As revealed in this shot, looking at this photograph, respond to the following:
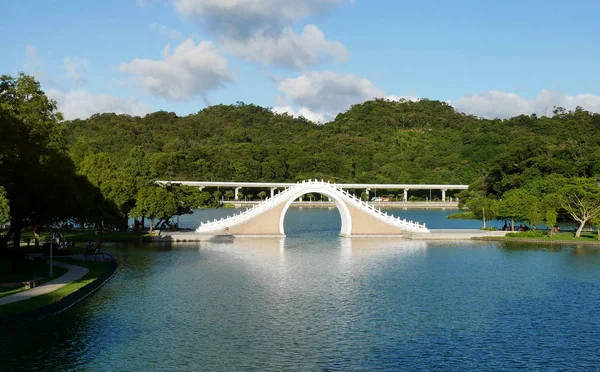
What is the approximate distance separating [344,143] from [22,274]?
403ft

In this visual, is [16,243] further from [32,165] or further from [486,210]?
[486,210]

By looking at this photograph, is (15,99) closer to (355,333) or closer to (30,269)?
(30,269)

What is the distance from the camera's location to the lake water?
22719 millimetres

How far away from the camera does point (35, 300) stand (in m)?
27.9

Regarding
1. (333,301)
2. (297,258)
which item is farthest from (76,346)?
(297,258)

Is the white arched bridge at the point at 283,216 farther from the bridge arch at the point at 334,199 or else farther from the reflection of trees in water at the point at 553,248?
the reflection of trees in water at the point at 553,248

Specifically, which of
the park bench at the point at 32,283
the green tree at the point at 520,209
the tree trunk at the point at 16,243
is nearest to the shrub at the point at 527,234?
the green tree at the point at 520,209

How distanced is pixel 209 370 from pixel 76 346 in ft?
18.0

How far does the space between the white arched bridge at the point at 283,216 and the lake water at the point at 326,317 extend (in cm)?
1132

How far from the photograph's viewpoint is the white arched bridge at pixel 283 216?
58.6 metres

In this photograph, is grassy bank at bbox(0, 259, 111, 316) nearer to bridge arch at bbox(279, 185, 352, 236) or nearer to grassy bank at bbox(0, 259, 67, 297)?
grassy bank at bbox(0, 259, 67, 297)

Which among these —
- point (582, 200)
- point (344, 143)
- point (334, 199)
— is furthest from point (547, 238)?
point (344, 143)

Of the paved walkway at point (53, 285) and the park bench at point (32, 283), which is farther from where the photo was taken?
the park bench at point (32, 283)

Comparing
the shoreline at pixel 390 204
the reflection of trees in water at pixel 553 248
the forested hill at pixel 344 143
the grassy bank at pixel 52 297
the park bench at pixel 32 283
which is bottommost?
the grassy bank at pixel 52 297
